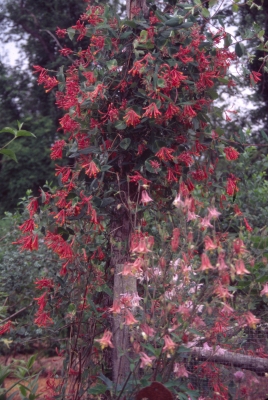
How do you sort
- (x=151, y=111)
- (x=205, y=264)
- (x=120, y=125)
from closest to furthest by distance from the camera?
(x=205, y=264)
(x=151, y=111)
(x=120, y=125)

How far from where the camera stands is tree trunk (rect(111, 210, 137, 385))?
7.35 feet

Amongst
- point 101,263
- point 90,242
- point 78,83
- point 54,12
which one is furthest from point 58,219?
point 54,12

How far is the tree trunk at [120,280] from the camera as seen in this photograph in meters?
2.24

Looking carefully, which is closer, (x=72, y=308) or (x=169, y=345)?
(x=169, y=345)

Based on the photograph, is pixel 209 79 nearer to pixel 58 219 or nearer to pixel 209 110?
pixel 209 110

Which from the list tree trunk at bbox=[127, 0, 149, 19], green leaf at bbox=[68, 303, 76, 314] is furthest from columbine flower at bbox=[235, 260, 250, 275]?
tree trunk at bbox=[127, 0, 149, 19]

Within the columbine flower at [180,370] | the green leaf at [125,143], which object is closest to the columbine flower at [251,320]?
the columbine flower at [180,370]

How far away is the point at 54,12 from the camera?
11.9 m

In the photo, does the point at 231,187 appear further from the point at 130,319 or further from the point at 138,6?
the point at 138,6

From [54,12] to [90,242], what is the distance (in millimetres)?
10498

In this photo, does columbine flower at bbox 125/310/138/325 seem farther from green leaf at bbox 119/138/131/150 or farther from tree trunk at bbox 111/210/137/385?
green leaf at bbox 119/138/131/150

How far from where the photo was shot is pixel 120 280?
2387 millimetres

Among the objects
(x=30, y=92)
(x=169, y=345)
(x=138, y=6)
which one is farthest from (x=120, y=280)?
(x=30, y=92)

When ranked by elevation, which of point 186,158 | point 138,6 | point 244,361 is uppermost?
point 138,6
